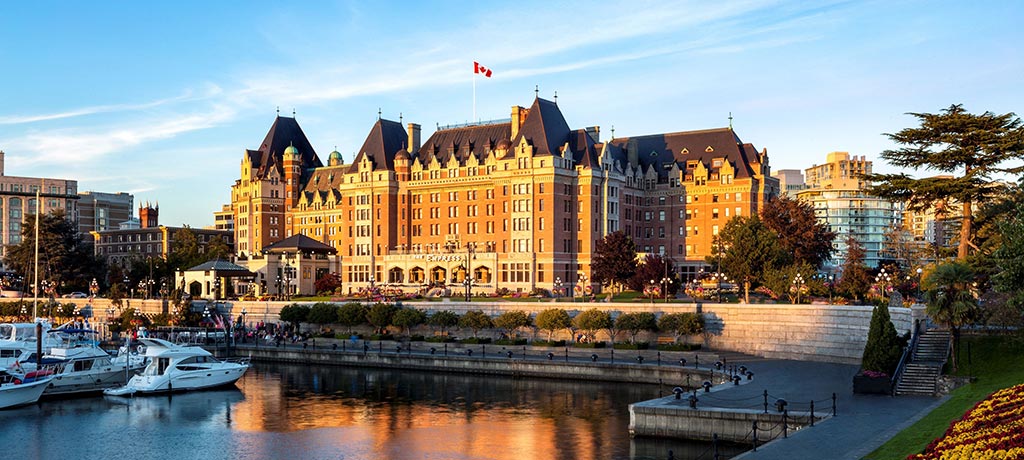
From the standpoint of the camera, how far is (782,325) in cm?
7212

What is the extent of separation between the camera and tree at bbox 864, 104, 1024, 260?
204 ft

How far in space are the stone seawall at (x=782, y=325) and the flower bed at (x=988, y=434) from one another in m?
26.7

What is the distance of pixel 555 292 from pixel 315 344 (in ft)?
108

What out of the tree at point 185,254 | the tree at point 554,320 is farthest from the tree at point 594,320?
the tree at point 185,254

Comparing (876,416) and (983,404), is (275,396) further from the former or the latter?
(983,404)

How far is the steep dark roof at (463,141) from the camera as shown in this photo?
13162 cm

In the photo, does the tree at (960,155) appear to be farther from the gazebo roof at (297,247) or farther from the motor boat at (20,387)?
the gazebo roof at (297,247)

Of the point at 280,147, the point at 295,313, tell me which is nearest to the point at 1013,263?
the point at 295,313

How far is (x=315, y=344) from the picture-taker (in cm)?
9256

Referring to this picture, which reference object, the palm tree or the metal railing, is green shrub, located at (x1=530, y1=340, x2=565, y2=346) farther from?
the palm tree

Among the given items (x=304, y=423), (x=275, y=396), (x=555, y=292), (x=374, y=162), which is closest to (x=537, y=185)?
(x=555, y=292)

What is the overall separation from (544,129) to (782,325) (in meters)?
56.1

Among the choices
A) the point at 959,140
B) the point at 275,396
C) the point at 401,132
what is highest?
the point at 401,132

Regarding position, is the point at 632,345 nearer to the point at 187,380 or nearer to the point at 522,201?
the point at 187,380
